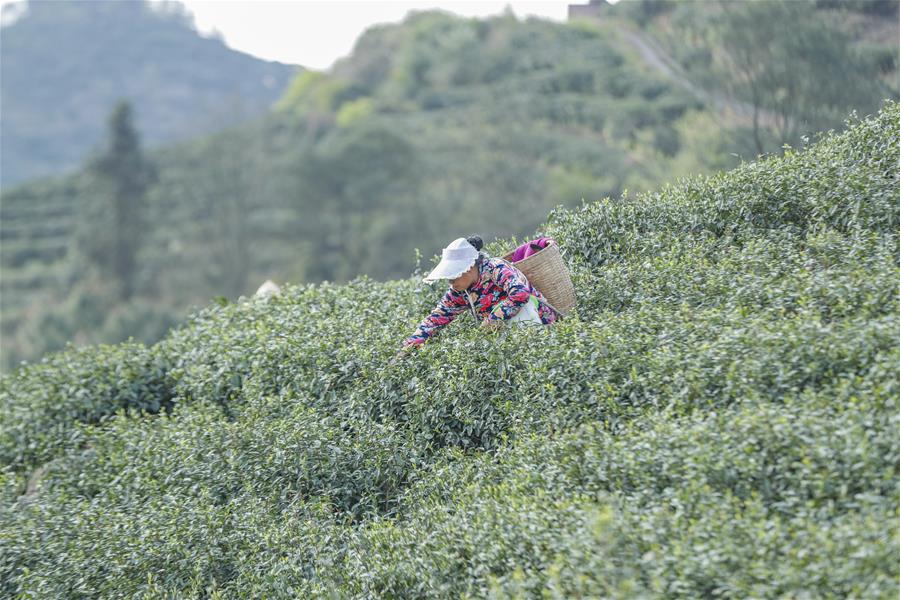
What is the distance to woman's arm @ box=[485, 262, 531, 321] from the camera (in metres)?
7.31

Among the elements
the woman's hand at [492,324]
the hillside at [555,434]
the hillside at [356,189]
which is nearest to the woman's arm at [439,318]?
the hillside at [555,434]

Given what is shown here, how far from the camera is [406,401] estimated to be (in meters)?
7.22

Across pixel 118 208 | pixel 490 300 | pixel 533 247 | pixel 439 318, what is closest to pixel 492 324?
pixel 490 300

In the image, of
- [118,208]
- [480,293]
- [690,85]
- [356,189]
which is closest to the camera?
[480,293]

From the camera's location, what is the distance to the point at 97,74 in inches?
6211

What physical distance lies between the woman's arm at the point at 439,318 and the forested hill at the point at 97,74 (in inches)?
5264

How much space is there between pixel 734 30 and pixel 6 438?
28.2 metres

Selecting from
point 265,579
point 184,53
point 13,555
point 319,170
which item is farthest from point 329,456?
point 184,53

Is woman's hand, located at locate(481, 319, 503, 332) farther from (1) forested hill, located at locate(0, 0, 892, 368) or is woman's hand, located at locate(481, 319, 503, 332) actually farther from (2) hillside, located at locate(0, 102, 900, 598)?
(1) forested hill, located at locate(0, 0, 892, 368)

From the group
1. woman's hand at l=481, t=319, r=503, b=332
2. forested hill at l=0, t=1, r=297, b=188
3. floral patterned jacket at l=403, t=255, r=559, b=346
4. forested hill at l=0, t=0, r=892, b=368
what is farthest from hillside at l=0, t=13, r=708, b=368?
forested hill at l=0, t=1, r=297, b=188

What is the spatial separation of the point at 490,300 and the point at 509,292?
0.19 meters

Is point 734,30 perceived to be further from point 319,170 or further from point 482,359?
point 319,170

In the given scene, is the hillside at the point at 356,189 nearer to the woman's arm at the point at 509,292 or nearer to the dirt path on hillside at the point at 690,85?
the dirt path on hillside at the point at 690,85

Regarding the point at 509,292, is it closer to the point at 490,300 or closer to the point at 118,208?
the point at 490,300
